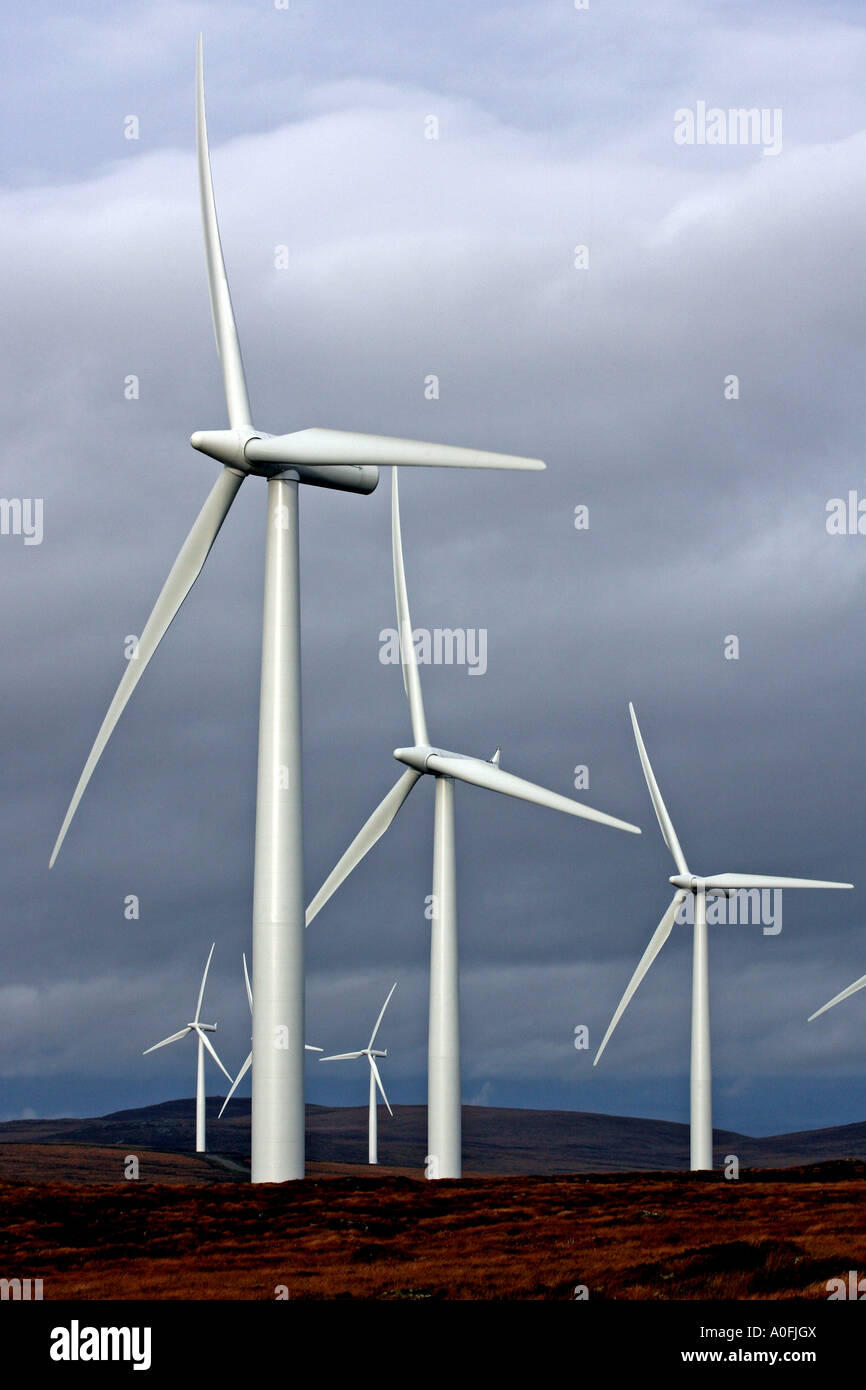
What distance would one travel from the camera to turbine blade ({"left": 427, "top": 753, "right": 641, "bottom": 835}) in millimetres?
74312

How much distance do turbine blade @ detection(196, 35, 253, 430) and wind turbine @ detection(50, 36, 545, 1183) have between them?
2.8 inches

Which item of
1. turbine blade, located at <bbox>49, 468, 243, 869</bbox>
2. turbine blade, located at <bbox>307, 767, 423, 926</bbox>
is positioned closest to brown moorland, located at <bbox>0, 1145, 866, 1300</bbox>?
turbine blade, located at <bbox>307, 767, 423, 926</bbox>

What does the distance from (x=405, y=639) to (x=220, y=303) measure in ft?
79.6

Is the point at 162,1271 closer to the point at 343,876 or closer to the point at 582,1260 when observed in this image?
the point at 582,1260

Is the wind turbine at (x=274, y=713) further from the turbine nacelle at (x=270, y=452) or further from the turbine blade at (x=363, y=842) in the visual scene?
the turbine blade at (x=363, y=842)

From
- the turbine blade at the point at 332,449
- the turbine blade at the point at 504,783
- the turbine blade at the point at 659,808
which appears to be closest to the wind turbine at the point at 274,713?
the turbine blade at the point at 332,449

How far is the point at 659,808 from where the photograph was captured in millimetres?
110062

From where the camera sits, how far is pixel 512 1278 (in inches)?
1813

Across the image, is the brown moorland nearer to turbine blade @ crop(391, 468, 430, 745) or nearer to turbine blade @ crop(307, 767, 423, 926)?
turbine blade @ crop(307, 767, 423, 926)

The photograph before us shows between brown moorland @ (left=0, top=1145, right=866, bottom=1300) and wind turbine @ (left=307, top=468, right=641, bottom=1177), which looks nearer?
brown moorland @ (left=0, top=1145, right=866, bottom=1300)

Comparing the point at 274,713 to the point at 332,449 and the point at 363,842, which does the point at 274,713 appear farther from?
the point at 363,842

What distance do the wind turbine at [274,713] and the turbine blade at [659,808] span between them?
40944 millimetres
